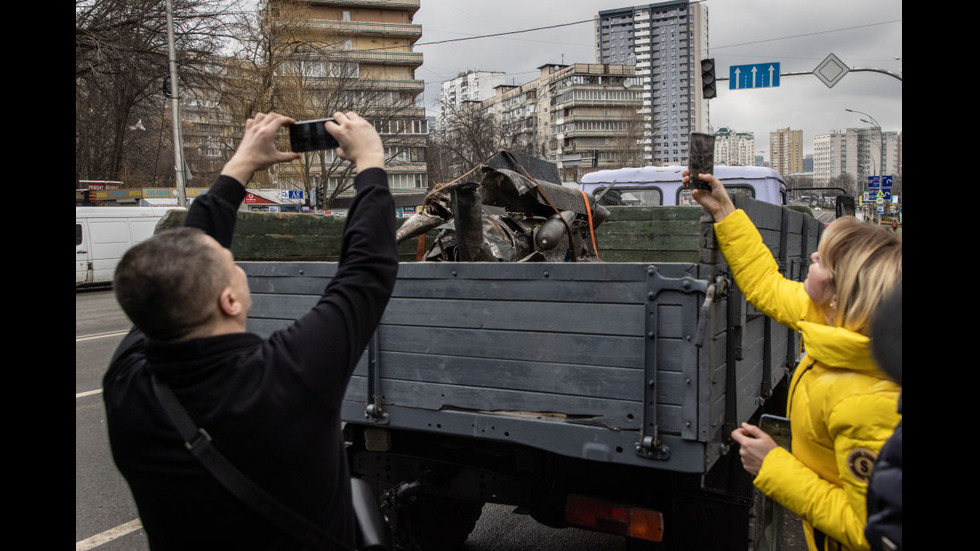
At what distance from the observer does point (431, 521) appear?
380 centimetres

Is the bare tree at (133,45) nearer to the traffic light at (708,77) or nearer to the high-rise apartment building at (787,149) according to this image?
the traffic light at (708,77)

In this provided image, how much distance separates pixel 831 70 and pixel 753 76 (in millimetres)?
2136

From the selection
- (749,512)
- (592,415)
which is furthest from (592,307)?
(749,512)

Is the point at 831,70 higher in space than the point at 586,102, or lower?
lower

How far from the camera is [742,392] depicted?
3137mm

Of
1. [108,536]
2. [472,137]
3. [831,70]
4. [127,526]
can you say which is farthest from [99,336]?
[472,137]

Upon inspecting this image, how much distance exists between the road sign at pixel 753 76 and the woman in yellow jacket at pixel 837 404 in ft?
67.3

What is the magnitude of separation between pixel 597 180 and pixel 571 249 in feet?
16.7

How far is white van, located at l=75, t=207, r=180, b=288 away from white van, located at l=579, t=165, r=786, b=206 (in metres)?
15.6

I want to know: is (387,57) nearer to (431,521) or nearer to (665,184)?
(665,184)

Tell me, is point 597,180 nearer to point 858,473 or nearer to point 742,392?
point 742,392

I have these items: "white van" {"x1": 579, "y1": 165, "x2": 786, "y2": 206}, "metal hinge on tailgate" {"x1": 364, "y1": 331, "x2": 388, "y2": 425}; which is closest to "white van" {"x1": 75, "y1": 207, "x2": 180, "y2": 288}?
"white van" {"x1": 579, "y1": 165, "x2": 786, "y2": 206}

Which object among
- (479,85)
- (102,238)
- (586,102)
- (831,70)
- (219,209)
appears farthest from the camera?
(479,85)

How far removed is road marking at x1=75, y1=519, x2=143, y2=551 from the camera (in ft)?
14.8
